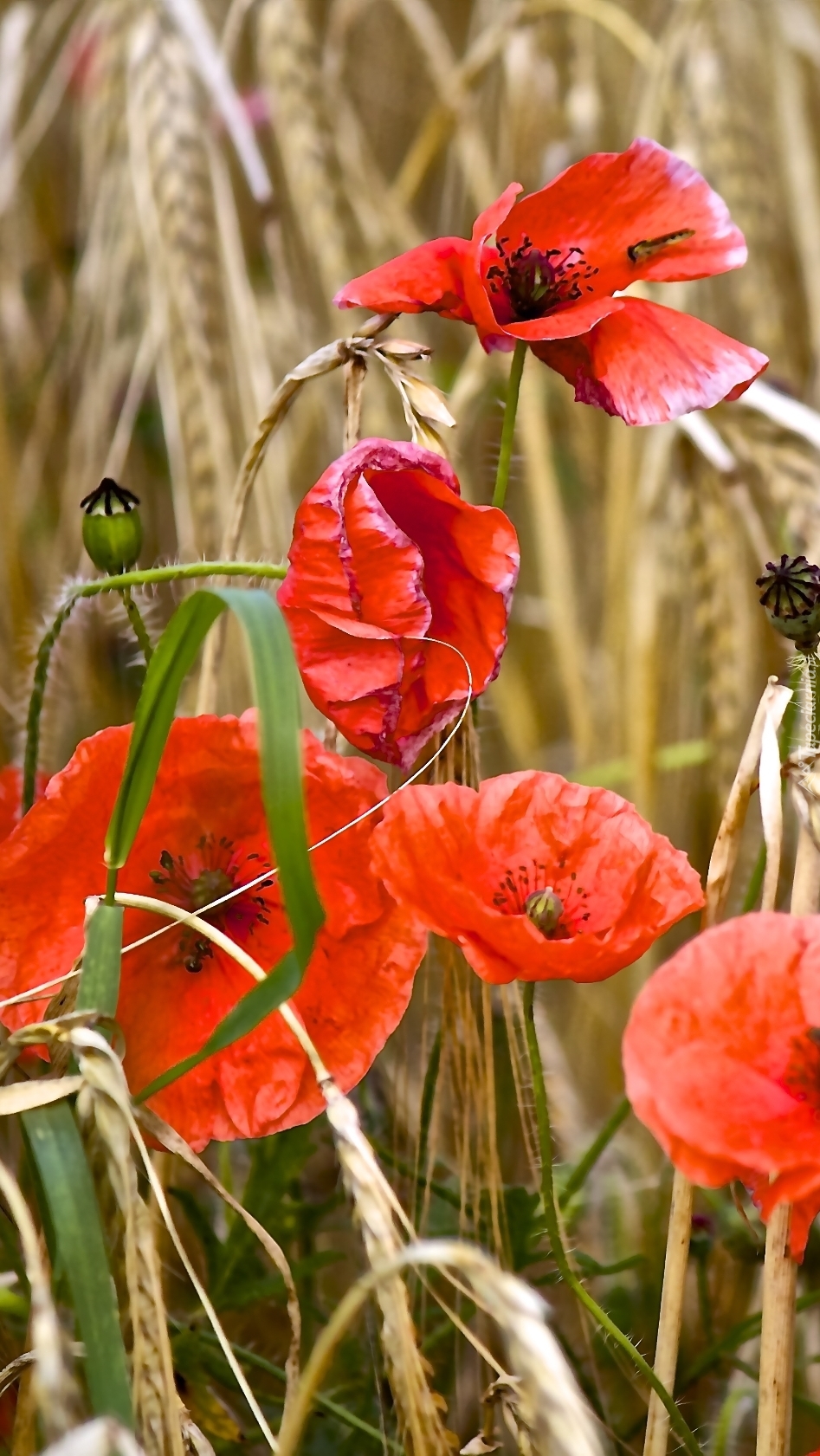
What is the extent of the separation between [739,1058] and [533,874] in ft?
0.30

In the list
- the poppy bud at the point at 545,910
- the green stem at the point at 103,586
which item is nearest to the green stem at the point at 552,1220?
the poppy bud at the point at 545,910

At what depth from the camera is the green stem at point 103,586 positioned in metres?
0.35

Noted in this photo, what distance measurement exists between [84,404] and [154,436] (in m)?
0.27

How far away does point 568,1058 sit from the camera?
911 millimetres

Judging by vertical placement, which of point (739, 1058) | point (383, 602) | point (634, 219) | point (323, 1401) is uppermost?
point (634, 219)

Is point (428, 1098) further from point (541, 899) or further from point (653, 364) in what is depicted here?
point (653, 364)

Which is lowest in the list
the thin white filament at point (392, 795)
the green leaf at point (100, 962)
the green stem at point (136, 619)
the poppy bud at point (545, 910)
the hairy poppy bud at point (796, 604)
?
the poppy bud at point (545, 910)

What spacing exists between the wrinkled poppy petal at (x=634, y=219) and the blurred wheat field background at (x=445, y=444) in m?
0.07

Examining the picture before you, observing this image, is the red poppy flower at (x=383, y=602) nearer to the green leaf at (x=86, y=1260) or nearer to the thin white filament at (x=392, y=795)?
the thin white filament at (x=392, y=795)

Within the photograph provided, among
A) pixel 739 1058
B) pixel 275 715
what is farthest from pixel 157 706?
pixel 739 1058

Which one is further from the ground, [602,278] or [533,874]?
[602,278]

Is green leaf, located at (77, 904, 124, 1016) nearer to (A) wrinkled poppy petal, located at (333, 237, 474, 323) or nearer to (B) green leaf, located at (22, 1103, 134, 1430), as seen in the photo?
(B) green leaf, located at (22, 1103, 134, 1430)

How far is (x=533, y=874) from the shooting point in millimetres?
373

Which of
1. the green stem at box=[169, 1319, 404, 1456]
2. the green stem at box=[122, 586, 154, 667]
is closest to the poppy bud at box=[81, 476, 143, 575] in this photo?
the green stem at box=[122, 586, 154, 667]
